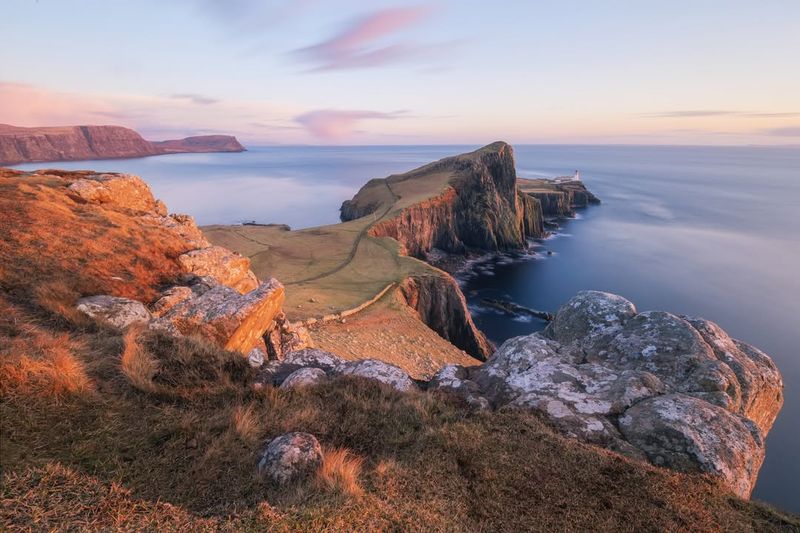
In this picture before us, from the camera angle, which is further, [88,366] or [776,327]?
[776,327]

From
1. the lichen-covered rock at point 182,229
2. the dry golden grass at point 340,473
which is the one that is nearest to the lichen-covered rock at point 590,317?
the dry golden grass at point 340,473

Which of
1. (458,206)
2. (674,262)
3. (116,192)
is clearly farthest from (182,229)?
(674,262)

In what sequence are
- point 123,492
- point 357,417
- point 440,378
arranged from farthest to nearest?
point 440,378
point 357,417
point 123,492

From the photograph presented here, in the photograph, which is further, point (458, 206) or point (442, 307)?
point (458, 206)

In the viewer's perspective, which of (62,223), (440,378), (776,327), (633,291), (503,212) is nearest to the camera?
(440,378)

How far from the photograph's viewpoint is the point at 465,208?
8644 cm

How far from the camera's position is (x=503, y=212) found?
8906cm

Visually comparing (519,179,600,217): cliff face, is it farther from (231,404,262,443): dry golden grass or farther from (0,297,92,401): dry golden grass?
(0,297,92,401): dry golden grass

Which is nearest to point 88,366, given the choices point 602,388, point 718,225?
point 602,388

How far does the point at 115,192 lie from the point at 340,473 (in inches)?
905

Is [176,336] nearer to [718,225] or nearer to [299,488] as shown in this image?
[299,488]

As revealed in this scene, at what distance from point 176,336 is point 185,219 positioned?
16.8m

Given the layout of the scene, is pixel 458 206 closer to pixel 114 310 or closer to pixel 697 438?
pixel 114 310

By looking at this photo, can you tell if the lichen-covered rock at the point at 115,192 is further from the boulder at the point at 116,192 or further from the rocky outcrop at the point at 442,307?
the rocky outcrop at the point at 442,307
